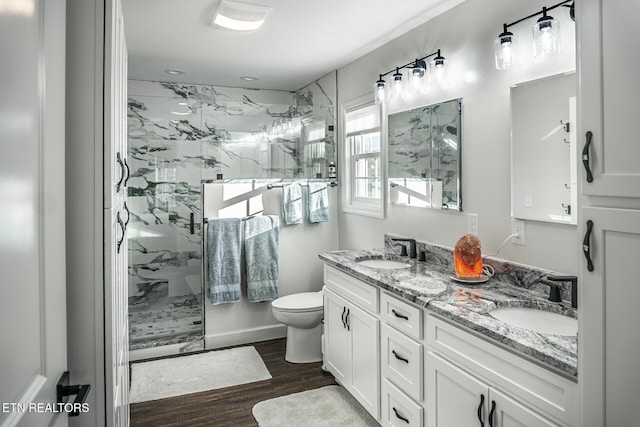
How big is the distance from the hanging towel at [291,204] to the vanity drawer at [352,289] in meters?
1.00

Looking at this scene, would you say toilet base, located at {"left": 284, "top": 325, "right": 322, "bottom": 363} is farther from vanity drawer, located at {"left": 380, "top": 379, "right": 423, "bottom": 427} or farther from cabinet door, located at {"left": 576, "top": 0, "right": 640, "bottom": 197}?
cabinet door, located at {"left": 576, "top": 0, "right": 640, "bottom": 197}

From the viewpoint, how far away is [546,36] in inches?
72.9

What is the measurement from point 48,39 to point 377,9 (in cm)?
218

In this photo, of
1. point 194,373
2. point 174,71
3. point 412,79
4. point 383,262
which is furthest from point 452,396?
point 174,71

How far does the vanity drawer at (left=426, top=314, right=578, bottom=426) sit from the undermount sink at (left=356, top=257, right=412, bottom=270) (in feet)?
3.30

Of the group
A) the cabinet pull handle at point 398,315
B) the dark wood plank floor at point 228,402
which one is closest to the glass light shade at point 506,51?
the cabinet pull handle at point 398,315

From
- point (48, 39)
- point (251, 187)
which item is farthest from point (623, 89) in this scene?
point (251, 187)

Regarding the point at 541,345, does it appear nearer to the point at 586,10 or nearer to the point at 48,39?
the point at 586,10

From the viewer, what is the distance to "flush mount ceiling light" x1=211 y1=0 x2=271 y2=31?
257cm

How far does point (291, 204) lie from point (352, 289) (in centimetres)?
149

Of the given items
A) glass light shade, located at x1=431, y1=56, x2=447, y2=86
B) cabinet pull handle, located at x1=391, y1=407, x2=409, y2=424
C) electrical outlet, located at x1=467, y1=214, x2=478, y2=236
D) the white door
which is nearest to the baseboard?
cabinet pull handle, located at x1=391, y1=407, x2=409, y2=424

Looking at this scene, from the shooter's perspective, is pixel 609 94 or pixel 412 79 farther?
pixel 412 79

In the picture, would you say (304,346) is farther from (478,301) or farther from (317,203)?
(478,301)

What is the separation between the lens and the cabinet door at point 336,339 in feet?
8.87
